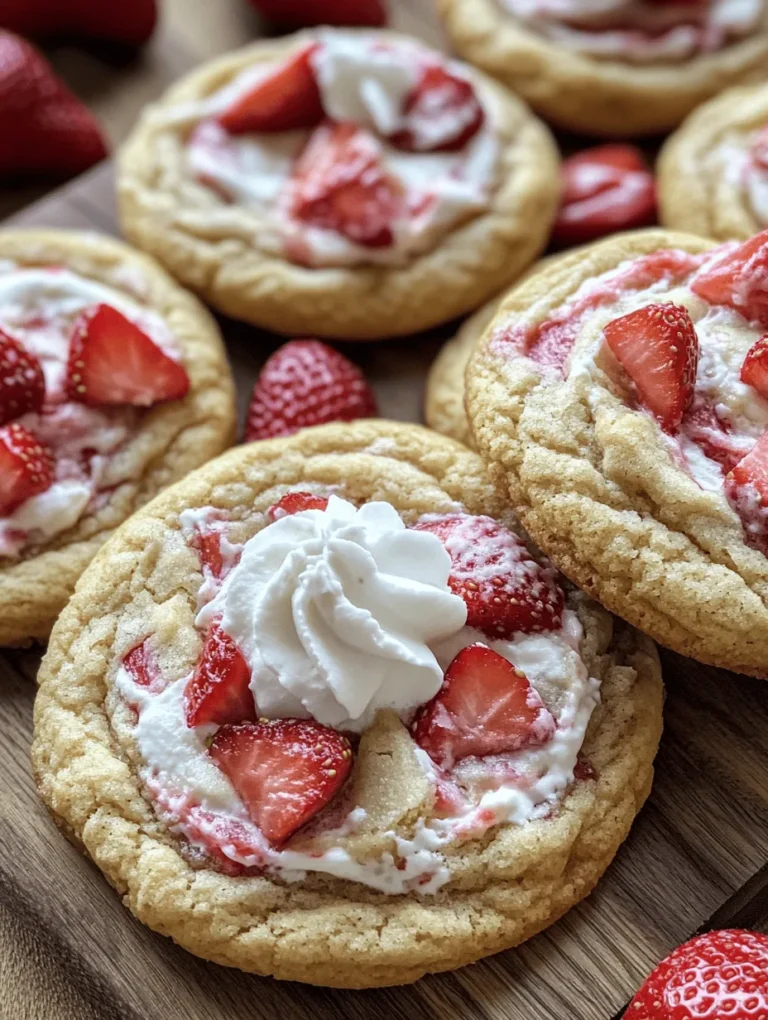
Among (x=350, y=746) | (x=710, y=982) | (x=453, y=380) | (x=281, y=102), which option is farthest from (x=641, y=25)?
(x=710, y=982)

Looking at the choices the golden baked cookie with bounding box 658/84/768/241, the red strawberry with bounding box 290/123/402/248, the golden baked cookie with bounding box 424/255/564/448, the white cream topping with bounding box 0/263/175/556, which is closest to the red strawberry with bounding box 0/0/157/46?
the red strawberry with bounding box 290/123/402/248

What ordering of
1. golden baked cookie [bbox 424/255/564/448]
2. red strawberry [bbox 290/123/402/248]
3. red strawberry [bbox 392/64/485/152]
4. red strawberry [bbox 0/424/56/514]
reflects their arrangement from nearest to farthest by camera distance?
red strawberry [bbox 0/424/56/514]
golden baked cookie [bbox 424/255/564/448]
red strawberry [bbox 290/123/402/248]
red strawberry [bbox 392/64/485/152]

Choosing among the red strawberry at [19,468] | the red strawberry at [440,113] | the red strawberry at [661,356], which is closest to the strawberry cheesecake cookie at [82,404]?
the red strawberry at [19,468]

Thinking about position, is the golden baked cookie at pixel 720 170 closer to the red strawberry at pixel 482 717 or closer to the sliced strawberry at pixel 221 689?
the red strawberry at pixel 482 717

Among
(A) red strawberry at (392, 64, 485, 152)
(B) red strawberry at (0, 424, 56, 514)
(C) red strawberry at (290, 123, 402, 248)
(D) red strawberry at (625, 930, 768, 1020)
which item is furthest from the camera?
(A) red strawberry at (392, 64, 485, 152)

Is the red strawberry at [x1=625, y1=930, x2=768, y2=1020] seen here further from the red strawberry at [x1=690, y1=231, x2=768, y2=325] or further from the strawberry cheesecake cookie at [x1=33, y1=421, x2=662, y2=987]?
the red strawberry at [x1=690, y1=231, x2=768, y2=325]

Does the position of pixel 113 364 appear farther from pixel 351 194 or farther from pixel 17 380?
pixel 351 194
